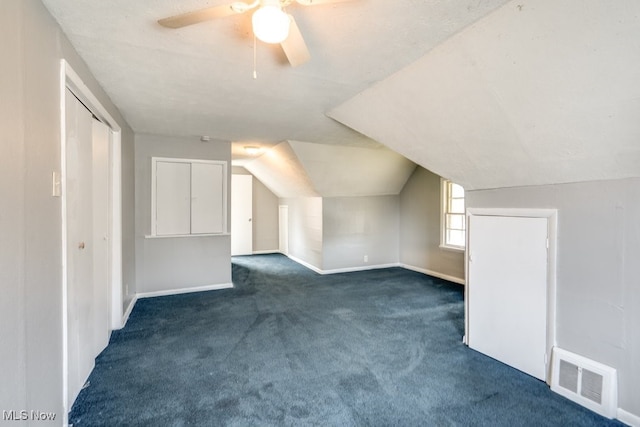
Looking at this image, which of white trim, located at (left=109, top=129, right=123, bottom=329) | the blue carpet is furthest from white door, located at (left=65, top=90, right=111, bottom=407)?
the blue carpet

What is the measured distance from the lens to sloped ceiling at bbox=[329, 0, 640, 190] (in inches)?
56.7

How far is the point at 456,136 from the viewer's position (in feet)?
8.05

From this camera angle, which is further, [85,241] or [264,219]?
[264,219]

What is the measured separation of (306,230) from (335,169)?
1.78m

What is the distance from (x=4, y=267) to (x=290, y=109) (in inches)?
103

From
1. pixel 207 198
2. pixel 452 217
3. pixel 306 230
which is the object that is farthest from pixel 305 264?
pixel 452 217

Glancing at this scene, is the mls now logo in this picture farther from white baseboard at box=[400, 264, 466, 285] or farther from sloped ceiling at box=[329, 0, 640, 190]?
white baseboard at box=[400, 264, 466, 285]

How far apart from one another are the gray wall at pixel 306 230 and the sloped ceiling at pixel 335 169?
263 millimetres

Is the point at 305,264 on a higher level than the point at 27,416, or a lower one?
lower

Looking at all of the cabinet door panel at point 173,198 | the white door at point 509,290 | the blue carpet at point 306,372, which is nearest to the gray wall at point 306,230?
the blue carpet at point 306,372

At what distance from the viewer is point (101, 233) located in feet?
9.45

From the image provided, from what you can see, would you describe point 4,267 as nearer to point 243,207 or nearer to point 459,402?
point 459,402

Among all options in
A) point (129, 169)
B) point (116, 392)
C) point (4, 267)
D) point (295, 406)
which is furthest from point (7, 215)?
point (129, 169)

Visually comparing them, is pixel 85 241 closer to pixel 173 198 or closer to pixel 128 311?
pixel 128 311
